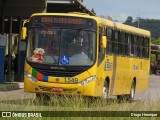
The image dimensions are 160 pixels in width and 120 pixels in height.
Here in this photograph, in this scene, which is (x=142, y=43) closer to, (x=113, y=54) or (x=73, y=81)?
(x=113, y=54)

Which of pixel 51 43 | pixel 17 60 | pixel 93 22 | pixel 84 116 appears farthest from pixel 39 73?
pixel 17 60

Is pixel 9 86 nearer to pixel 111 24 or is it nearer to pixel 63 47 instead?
pixel 111 24

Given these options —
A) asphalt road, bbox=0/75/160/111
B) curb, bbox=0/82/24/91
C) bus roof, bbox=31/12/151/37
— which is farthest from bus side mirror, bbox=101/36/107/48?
curb, bbox=0/82/24/91

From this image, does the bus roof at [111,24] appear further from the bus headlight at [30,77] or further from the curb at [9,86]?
the curb at [9,86]

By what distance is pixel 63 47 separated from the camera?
17.4 metres

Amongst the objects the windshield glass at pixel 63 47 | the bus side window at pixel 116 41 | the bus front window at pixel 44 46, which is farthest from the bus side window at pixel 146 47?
the bus front window at pixel 44 46

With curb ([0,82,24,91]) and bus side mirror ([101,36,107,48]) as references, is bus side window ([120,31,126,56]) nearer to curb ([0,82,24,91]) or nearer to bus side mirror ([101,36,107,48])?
bus side mirror ([101,36,107,48])

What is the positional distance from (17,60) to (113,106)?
25.1 meters

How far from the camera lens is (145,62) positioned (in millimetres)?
25031

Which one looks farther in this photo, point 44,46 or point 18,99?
point 18,99

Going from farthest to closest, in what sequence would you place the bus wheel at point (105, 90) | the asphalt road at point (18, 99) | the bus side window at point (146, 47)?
the bus side window at point (146, 47)
the bus wheel at point (105, 90)
the asphalt road at point (18, 99)

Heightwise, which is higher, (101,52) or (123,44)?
(123,44)

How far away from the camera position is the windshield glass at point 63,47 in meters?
17.4

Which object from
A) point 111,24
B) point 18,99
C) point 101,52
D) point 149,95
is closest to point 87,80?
point 101,52
